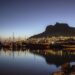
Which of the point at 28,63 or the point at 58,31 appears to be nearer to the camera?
the point at 58,31

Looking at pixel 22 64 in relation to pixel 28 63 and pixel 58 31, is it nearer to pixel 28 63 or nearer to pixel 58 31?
pixel 28 63

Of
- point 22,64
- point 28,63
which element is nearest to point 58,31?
point 28,63

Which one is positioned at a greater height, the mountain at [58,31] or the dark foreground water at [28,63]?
the mountain at [58,31]

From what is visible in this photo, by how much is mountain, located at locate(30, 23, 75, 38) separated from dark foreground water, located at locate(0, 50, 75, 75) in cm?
60

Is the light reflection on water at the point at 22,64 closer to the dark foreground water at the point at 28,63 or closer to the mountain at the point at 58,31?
the dark foreground water at the point at 28,63

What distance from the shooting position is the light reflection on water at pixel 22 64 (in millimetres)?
6293

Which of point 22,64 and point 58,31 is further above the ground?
point 58,31

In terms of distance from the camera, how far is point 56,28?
6.24 m

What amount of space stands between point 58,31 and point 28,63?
53.5 inches

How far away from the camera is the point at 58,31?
6.26 meters

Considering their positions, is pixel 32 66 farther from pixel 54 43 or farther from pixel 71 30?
pixel 71 30

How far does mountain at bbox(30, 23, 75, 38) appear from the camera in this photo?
239 inches

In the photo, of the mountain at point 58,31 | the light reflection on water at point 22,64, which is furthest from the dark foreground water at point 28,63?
the mountain at point 58,31

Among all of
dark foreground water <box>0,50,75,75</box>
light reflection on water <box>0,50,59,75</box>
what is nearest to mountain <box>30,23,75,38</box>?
dark foreground water <box>0,50,75,75</box>
